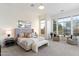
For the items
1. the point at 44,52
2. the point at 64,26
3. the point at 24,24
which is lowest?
the point at 44,52

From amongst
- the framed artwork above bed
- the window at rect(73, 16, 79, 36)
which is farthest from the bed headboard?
the window at rect(73, 16, 79, 36)

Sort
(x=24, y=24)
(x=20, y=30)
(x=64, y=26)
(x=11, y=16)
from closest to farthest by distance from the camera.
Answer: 1. (x=11, y=16)
2. (x=20, y=30)
3. (x=24, y=24)
4. (x=64, y=26)

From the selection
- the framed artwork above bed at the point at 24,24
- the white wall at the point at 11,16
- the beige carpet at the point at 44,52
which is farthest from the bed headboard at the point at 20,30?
the beige carpet at the point at 44,52

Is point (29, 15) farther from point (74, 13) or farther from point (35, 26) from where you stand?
point (74, 13)

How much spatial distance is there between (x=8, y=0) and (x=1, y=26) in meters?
3.73

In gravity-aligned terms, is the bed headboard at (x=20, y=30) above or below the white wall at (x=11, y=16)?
below

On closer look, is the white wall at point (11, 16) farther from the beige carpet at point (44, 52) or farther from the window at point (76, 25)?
the window at point (76, 25)

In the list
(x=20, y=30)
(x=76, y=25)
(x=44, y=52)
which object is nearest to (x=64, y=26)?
(x=76, y=25)

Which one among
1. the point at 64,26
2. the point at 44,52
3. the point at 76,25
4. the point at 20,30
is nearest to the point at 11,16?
the point at 20,30

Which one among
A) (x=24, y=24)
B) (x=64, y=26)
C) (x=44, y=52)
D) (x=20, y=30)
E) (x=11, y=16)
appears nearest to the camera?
(x=44, y=52)

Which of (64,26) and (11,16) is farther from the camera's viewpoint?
(64,26)

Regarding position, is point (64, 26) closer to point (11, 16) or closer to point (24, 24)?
point (24, 24)

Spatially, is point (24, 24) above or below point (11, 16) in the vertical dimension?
below

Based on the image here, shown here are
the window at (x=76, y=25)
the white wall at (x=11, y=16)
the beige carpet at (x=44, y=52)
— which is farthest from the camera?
the window at (x=76, y=25)
